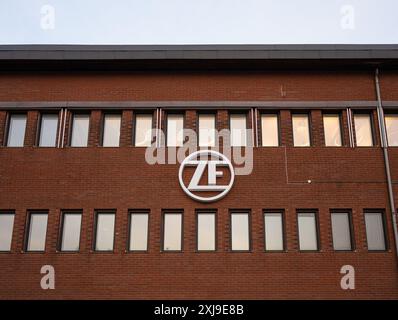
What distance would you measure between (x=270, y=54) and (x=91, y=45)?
650cm

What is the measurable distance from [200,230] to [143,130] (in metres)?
4.21

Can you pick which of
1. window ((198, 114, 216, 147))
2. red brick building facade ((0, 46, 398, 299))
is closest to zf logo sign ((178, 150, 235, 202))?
red brick building facade ((0, 46, 398, 299))

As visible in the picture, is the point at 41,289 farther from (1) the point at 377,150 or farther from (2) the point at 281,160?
(1) the point at 377,150

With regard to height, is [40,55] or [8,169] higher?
[40,55]

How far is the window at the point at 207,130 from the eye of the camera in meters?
18.1

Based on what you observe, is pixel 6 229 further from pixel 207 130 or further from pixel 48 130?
pixel 207 130

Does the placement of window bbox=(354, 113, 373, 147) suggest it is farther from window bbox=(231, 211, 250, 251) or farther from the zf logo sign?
window bbox=(231, 211, 250, 251)

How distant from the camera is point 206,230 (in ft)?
56.5

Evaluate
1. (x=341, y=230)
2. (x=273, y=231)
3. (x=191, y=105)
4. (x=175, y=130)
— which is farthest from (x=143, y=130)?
(x=341, y=230)

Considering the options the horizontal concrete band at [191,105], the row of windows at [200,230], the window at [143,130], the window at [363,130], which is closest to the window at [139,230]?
the row of windows at [200,230]

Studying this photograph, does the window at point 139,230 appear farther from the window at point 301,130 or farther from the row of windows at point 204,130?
the window at point 301,130

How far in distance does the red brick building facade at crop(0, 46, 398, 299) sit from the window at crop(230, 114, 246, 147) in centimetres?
29

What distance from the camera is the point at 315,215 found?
17.4 m
